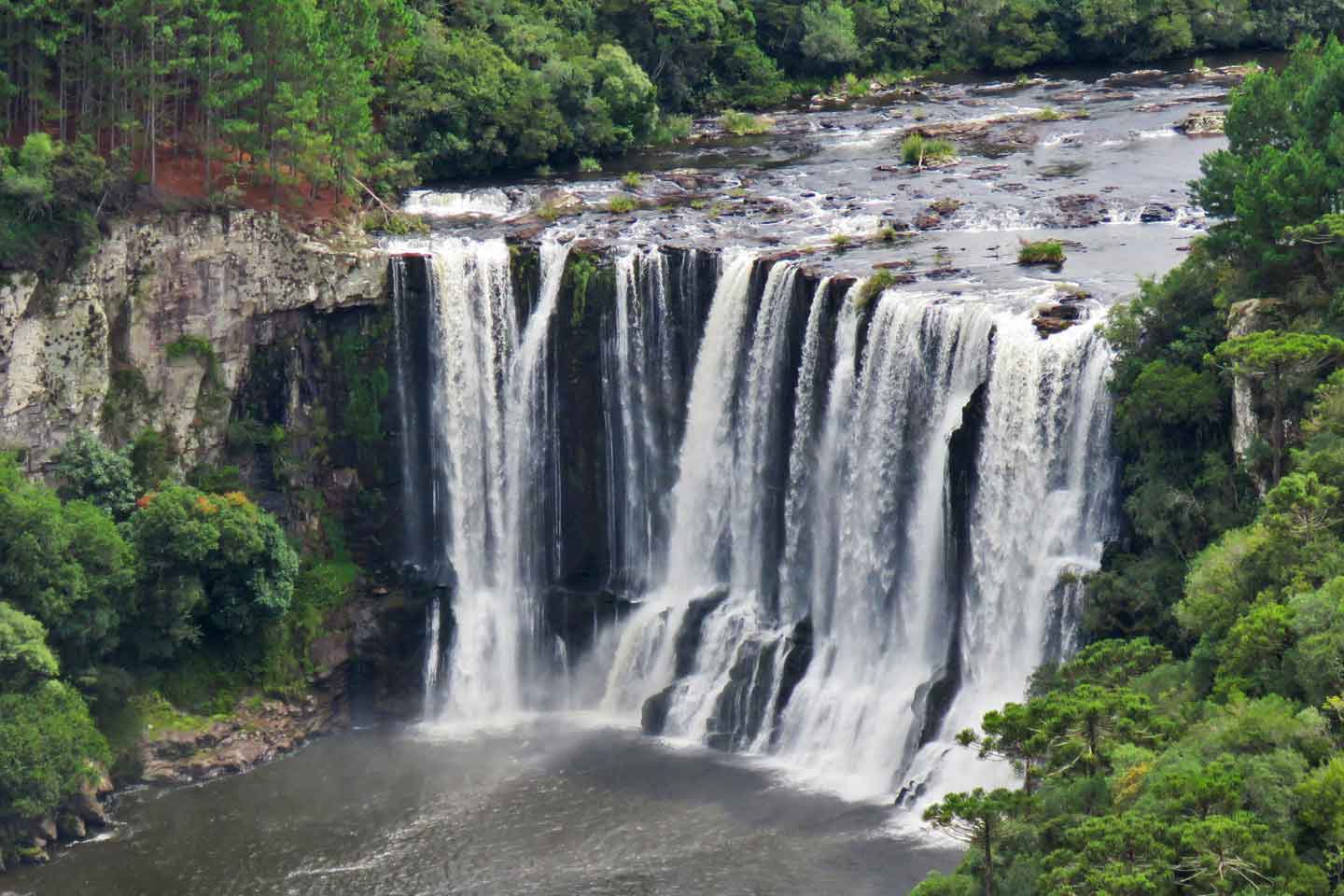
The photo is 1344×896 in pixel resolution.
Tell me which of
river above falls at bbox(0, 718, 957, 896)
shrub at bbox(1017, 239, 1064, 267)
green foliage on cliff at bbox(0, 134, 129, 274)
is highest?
green foliage on cliff at bbox(0, 134, 129, 274)

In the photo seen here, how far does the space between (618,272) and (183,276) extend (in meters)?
12.7

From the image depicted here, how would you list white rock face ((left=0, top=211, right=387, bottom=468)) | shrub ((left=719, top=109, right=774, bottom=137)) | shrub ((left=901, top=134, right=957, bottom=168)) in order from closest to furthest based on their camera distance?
white rock face ((left=0, top=211, right=387, bottom=468))
shrub ((left=901, top=134, right=957, bottom=168))
shrub ((left=719, top=109, right=774, bottom=137))

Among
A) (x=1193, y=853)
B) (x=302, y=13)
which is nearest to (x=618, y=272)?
(x=302, y=13)

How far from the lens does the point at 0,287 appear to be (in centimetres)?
5972

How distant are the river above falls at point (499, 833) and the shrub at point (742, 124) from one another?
1334 inches

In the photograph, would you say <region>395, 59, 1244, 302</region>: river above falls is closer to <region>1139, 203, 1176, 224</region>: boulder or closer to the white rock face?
<region>1139, 203, 1176, 224</region>: boulder

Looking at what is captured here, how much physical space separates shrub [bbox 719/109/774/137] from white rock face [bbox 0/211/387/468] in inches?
988

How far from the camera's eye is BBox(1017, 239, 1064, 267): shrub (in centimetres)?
6444

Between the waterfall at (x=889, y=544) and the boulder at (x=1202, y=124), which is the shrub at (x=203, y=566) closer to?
the waterfall at (x=889, y=544)

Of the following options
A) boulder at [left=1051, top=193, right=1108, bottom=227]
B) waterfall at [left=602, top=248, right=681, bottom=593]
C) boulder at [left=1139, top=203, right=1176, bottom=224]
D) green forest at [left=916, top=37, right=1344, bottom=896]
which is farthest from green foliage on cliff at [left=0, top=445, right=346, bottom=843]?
boulder at [left=1139, top=203, right=1176, bottom=224]

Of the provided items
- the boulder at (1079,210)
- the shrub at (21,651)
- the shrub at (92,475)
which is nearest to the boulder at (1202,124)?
the boulder at (1079,210)

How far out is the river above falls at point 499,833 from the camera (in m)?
52.2

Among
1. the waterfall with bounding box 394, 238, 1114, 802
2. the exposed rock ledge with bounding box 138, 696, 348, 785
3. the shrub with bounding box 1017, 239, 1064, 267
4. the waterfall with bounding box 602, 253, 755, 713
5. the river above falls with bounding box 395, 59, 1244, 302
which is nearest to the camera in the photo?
the waterfall with bounding box 394, 238, 1114, 802

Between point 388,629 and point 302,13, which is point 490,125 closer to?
point 302,13
